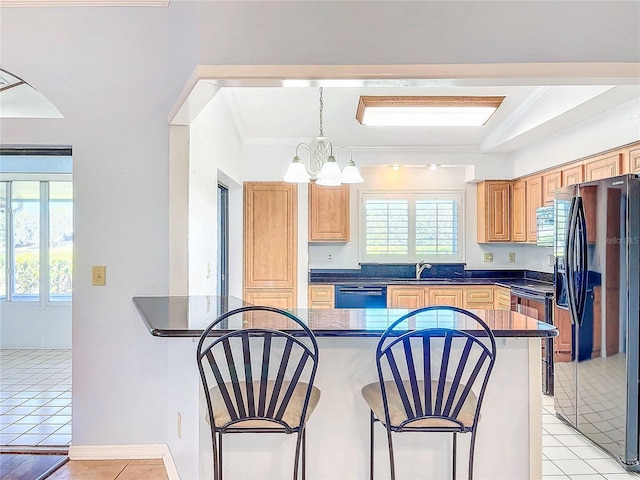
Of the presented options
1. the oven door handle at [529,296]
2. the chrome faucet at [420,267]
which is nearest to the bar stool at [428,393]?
the oven door handle at [529,296]

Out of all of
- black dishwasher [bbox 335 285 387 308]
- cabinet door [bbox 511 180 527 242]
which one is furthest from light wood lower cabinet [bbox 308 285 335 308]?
cabinet door [bbox 511 180 527 242]

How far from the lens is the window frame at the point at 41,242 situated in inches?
206

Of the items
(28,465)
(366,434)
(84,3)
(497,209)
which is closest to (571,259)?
(366,434)

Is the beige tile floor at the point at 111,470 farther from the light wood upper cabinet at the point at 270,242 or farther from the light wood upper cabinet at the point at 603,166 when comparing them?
the light wood upper cabinet at the point at 603,166

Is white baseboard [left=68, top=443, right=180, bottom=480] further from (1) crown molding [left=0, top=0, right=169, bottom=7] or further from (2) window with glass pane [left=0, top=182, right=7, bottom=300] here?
(2) window with glass pane [left=0, top=182, right=7, bottom=300]

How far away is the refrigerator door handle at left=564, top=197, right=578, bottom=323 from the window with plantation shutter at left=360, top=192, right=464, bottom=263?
2.51 m

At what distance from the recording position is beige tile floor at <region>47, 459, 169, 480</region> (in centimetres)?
245

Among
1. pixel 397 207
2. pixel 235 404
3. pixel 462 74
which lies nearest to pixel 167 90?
pixel 462 74

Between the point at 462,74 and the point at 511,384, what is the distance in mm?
1451

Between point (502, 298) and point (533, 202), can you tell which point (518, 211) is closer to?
point (533, 202)

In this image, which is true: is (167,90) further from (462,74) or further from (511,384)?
(511,384)

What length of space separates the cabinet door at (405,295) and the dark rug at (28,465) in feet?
11.2

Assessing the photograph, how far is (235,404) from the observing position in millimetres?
1711

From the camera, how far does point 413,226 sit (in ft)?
18.5
